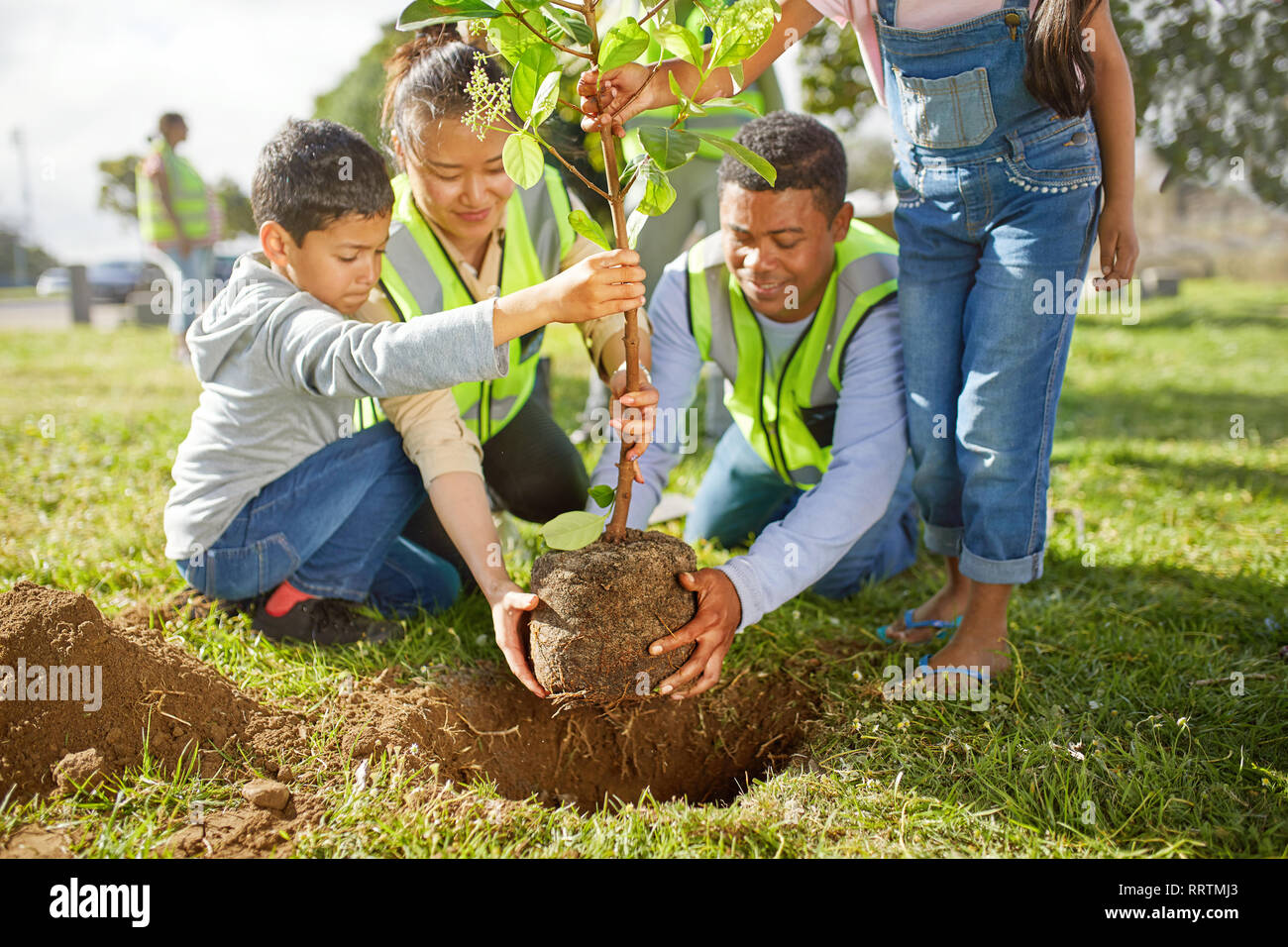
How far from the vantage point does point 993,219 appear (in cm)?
210

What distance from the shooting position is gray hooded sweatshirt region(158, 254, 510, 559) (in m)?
1.74

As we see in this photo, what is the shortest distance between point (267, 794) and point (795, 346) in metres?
1.70

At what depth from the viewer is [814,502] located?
2195mm

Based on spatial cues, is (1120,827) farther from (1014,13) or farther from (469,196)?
(469,196)

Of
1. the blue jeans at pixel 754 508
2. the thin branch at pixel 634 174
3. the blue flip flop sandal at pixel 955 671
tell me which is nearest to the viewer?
the thin branch at pixel 634 174

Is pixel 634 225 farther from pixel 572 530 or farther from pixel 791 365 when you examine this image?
pixel 791 365

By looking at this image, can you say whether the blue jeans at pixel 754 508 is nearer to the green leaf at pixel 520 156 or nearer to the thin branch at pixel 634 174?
the thin branch at pixel 634 174

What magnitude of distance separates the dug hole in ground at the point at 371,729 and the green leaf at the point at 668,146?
774mm

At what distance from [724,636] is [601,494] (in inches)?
15.9

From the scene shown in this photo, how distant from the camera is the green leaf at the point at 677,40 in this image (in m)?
1.59

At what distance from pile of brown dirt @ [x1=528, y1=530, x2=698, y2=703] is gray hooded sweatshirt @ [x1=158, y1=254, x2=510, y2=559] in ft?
1.46

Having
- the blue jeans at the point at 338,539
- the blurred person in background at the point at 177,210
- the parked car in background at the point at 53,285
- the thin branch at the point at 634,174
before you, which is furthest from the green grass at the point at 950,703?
the parked car in background at the point at 53,285

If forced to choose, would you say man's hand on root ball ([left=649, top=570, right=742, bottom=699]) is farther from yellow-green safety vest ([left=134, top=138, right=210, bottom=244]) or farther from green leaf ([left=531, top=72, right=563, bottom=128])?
yellow-green safety vest ([left=134, top=138, right=210, bottom=244])

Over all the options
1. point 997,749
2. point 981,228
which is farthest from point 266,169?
point 997,749
